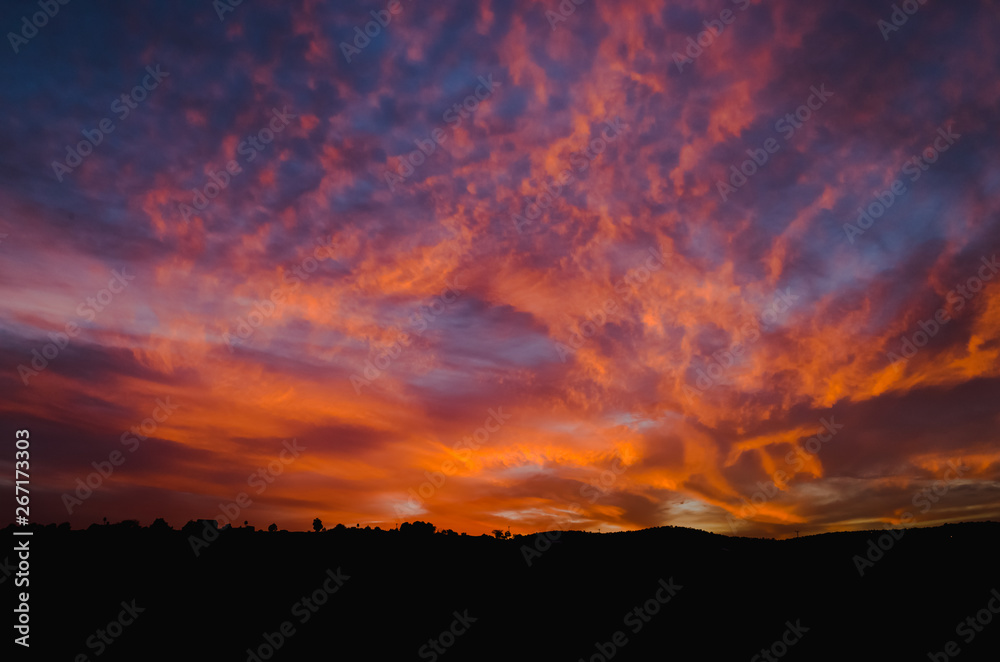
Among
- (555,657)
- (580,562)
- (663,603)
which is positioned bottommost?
(555,657)

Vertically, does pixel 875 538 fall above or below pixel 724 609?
above

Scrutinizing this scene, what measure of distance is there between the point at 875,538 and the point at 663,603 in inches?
561

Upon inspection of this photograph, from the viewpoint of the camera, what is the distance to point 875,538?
29.4 m

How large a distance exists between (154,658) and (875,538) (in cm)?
3335

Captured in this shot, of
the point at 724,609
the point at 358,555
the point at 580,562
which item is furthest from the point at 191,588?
the point at 724,609

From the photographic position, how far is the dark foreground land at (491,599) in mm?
19797

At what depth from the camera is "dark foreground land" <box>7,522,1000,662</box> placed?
19797 millimetres

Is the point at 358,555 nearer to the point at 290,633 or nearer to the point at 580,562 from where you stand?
the point at 290,633

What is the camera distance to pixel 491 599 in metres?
23.5

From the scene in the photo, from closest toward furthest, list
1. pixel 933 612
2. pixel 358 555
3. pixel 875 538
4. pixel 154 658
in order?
pixel 154 658
pixel 933 612
pixel 358 555
pixel 875 538

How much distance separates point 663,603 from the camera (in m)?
23.6

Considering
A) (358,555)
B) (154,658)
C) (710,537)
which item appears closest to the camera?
(154,658)

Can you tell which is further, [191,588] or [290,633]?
[191,588]

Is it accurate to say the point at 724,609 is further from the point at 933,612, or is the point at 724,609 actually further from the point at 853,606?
the point at 933,612
